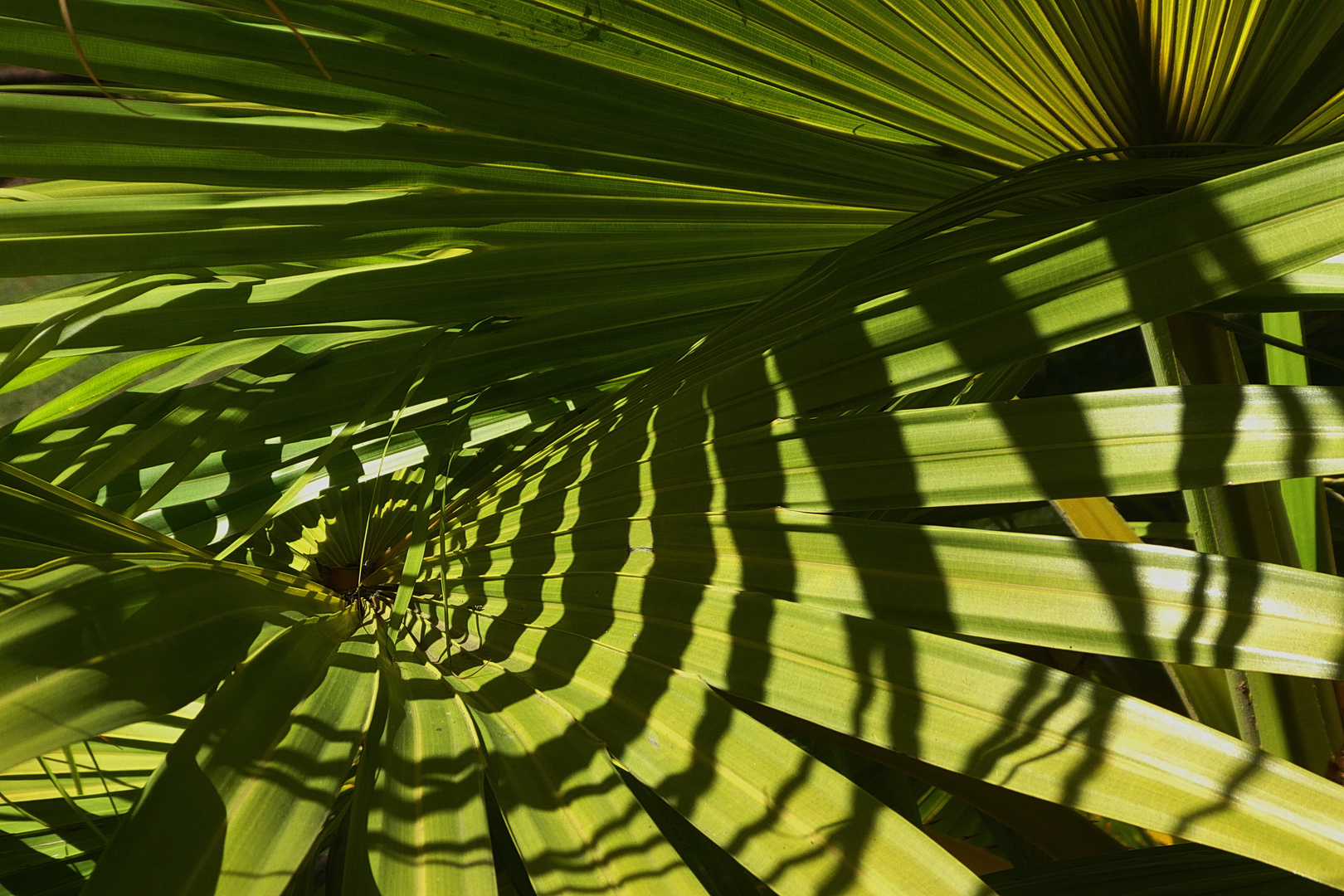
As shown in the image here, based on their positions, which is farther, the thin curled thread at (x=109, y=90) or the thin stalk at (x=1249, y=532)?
the thin stalk at (x=1249, y=532)

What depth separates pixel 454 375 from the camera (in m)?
0.67

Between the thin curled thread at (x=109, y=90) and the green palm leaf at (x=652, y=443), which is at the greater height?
the thin curled thread at (x=109, y=90)

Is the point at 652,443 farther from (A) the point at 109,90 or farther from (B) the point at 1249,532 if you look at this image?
(B) the point at 1249,532

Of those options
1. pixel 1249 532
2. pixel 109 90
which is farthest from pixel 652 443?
pixel 1249 532

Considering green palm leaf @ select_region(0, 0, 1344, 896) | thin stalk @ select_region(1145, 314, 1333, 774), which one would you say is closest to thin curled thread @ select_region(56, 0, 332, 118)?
green palm leaf @ select_region(0, 0, 1344, 896)

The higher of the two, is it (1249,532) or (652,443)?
(652,443)

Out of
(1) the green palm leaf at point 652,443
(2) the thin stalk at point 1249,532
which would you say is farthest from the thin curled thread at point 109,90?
(2) the thin stalk at point 1249,532

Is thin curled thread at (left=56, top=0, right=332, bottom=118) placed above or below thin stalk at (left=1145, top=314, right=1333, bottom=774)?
above

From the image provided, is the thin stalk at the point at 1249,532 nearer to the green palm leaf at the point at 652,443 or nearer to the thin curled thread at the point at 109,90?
the green palm leaf at the point at 652,443

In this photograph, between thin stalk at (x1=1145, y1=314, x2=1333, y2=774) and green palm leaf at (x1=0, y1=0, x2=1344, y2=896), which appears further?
thin stalk at (x1=1145, y1=314, x2=1333, y2=774)

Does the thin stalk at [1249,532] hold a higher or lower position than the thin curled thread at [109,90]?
lower

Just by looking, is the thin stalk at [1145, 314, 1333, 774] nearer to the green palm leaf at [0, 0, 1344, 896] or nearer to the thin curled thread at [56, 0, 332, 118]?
the green palm leaf at [0, 0, 1344, 896]

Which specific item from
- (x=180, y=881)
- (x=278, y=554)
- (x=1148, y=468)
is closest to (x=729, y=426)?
(x=1148, y=468)

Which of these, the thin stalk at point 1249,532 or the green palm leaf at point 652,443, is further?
the thin stalk at point 1249,532
